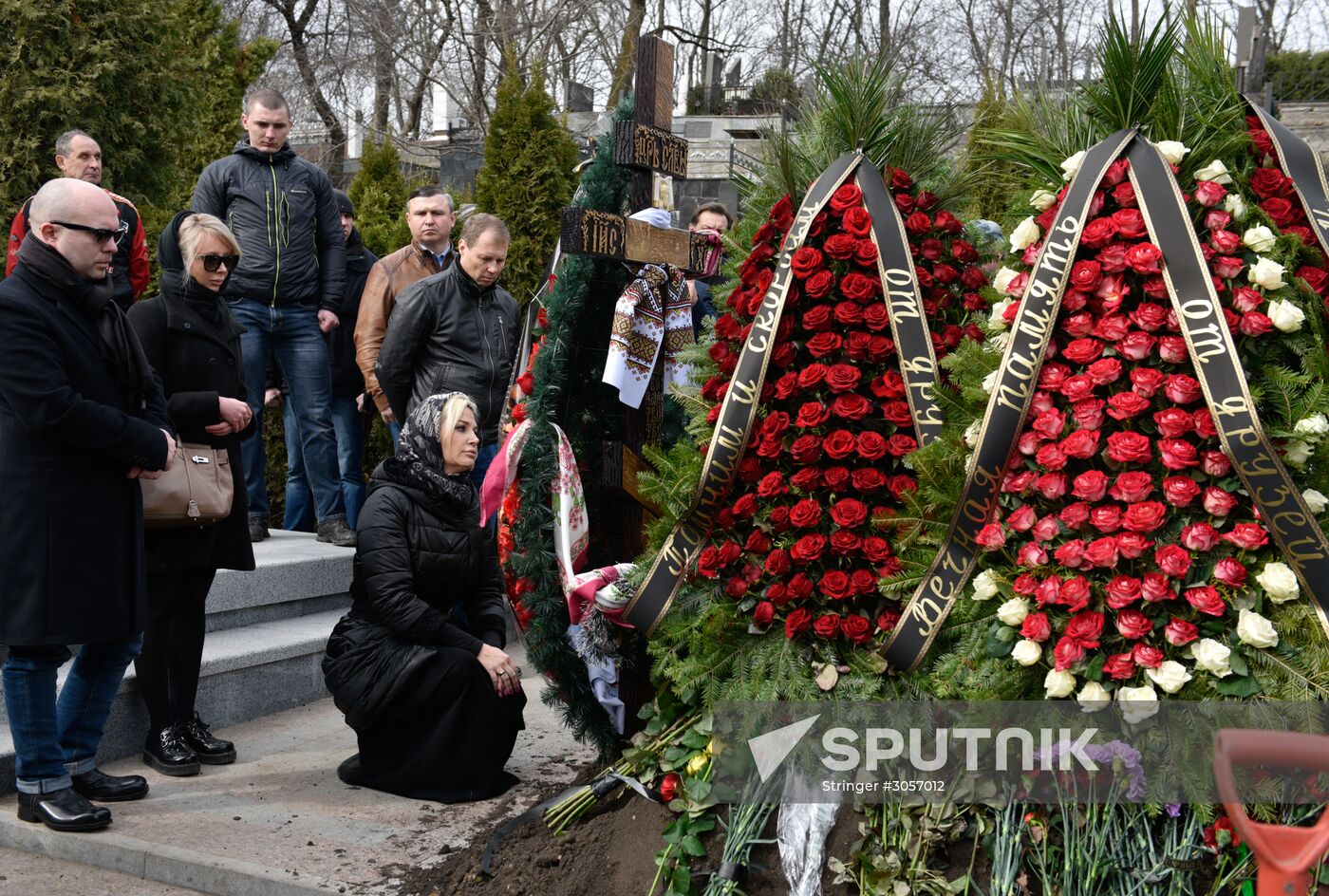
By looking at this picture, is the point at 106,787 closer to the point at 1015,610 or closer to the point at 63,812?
the point at 63,812

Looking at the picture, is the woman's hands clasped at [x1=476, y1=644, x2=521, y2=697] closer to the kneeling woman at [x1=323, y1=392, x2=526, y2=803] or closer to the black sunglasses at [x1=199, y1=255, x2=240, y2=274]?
the kneeling woman at [x1=323, y1=392, x2=526, y2=803]

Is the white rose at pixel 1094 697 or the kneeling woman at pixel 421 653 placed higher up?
the white rose at pixel 1094 697

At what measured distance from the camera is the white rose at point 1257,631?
2.88 meters

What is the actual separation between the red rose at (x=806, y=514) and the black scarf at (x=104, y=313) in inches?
89.6

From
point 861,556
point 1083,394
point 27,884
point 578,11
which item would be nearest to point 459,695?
point 27,884

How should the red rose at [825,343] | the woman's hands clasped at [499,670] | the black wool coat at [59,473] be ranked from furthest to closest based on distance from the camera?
the woman's hands clasped at [499,670] → the black wool coat at [59,473] → the red rose at [825,343]

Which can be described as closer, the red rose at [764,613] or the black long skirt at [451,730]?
the red rose at [764,613]

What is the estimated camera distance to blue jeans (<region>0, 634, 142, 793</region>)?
4.03 metres

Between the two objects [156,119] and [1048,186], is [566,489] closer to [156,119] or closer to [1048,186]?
[1048,186]

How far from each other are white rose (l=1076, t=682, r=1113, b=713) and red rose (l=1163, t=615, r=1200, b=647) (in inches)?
7.7

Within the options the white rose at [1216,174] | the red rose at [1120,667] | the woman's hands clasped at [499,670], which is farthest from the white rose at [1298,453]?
the woman's hands clasped at [499,670]

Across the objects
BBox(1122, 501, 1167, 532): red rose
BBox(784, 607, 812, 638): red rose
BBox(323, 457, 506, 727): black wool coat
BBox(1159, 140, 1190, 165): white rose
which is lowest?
BBox(323, 457, 506, 727): black wool coat

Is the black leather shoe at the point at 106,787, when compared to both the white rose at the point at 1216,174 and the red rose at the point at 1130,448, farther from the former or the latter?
the white rose at the point at 1216,174

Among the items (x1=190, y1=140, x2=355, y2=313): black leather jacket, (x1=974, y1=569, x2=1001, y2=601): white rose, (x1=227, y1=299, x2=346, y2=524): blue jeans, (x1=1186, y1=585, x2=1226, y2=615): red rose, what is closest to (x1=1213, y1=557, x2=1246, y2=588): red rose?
(x1=1186, y1=585, x2=1226, y2=615): red rose
